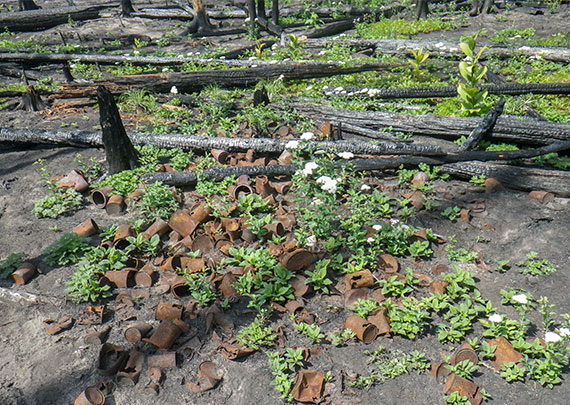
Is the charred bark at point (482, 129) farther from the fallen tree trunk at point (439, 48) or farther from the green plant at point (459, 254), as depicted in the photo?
the fallen tree trunk at point (439, 48)

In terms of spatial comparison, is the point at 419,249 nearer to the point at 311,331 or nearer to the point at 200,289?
the point at 311,331

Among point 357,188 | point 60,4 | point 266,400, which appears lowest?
point 266,400

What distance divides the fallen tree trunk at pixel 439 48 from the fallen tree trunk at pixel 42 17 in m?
8.79

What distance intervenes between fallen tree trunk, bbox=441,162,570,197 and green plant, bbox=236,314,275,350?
2.95 meters

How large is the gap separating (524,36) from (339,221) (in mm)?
9235

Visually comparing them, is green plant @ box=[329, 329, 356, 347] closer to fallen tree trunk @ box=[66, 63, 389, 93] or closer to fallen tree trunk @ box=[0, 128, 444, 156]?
fallen tree trunk @ box=[0, 128, 444, 156]

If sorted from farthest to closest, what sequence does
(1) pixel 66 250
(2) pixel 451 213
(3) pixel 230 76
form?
(3) pixel 230 76 → (2) pixel 451 213 → (1) pixel 66 250

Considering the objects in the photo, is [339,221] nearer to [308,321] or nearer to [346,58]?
[308,321]

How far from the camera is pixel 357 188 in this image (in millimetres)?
5129

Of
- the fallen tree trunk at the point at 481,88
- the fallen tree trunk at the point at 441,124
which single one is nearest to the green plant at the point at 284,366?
the fallen tree trunk at the point at 441,124

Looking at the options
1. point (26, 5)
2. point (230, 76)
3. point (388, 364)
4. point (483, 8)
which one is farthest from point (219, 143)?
point (26, 5)

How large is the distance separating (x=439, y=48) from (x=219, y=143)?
6013 millimetres

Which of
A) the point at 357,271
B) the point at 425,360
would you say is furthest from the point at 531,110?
the point at 425,360

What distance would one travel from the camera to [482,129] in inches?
220
